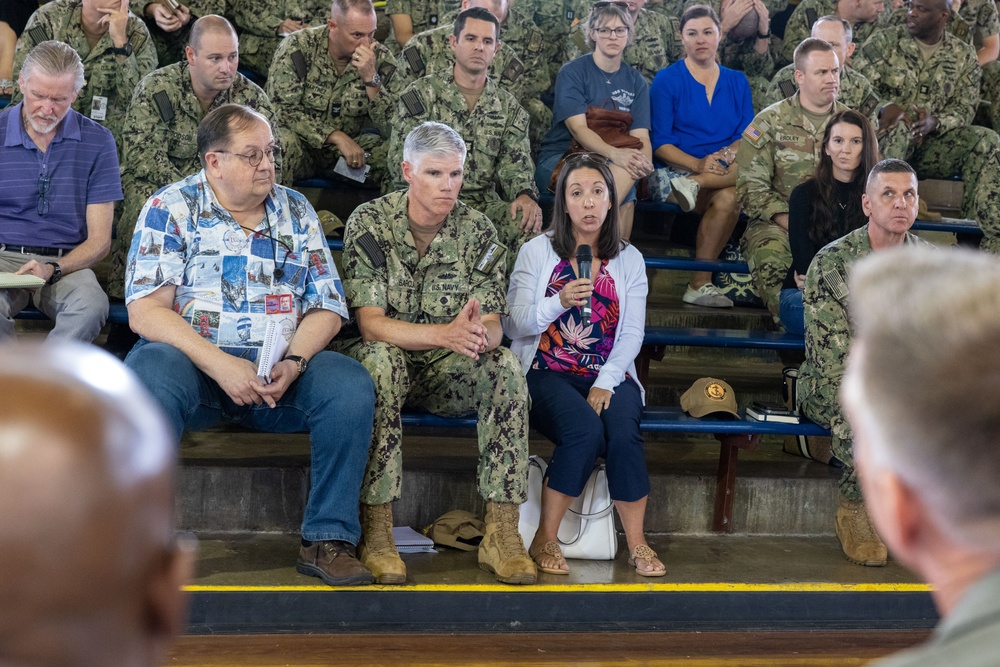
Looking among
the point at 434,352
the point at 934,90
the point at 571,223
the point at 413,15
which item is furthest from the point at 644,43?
the point at 434,352

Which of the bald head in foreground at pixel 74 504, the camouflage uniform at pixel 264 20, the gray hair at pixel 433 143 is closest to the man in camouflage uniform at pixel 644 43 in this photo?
the camouflage uniform at pixel 264 20

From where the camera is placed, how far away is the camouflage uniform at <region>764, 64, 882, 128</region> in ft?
18.5

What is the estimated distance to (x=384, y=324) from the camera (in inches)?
140

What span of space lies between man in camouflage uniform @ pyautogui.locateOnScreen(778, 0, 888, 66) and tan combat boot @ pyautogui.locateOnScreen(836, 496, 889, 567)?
3433 mm

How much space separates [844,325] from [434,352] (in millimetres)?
1406

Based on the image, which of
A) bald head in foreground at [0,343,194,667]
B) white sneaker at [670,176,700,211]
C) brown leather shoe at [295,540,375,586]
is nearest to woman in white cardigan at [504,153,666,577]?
brown leather shoe at [295,540,375,586]

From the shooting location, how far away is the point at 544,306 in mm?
3668

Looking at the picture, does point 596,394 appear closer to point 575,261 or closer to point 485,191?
point 575,261

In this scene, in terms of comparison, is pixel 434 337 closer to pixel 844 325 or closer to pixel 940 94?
pixel 844 325

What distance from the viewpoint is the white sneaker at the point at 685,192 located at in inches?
201

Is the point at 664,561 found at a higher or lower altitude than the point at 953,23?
lower

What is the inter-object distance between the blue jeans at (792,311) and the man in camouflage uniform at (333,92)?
1.85 metres

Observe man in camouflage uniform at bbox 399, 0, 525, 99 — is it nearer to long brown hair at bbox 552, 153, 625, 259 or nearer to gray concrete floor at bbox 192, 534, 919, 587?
long brown hair at bbox 552, 153, 625, 259

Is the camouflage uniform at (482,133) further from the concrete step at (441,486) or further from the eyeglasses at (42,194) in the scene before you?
the eyeglasses at (42,194)
